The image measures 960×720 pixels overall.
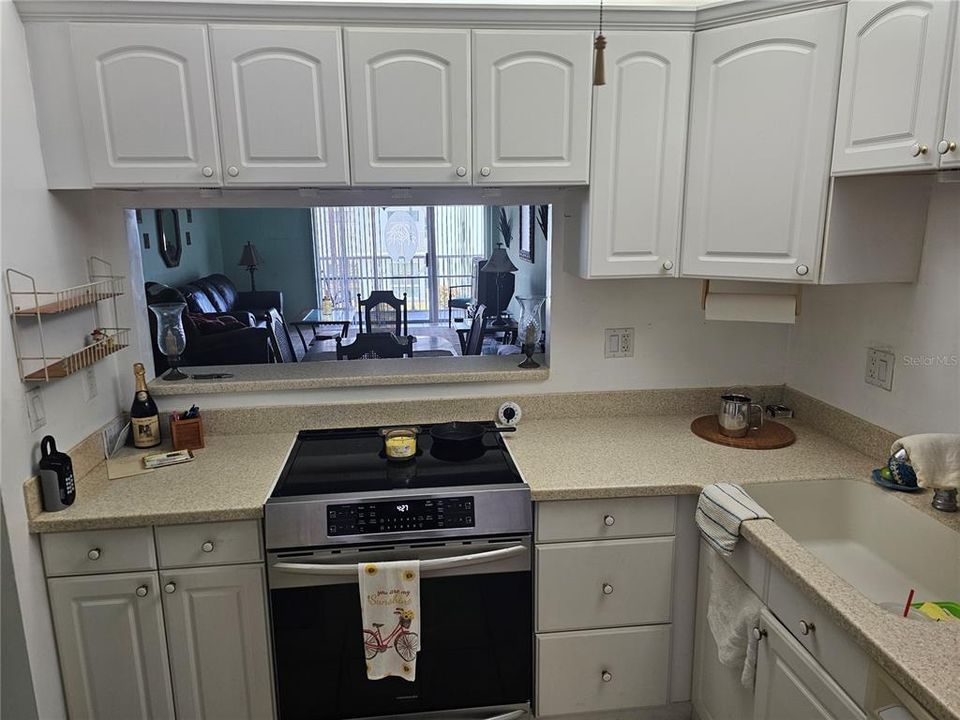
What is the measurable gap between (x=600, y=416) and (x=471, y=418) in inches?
19.2

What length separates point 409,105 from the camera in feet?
6.12

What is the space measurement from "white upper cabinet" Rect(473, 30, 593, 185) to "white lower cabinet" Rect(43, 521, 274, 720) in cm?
128

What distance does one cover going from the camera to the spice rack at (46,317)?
161 cm

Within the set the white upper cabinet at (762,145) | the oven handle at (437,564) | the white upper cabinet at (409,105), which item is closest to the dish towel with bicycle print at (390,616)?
the oven handle at (437,564)

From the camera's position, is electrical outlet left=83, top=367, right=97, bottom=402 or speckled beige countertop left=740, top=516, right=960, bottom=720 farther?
electrical outlet left=83, top=367, right=97, bottom=402

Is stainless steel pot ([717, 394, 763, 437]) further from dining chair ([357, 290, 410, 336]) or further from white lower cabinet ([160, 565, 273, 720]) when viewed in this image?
dining chair ([357, 290, 410, 336])

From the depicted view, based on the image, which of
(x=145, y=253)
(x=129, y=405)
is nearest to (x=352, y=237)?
(x=145, y=253)

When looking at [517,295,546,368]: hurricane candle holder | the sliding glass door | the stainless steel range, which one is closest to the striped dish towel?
the stainless steel range

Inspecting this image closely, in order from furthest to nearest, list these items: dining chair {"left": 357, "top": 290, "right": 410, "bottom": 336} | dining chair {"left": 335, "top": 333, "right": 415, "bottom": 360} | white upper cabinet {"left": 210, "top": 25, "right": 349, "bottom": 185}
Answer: dining chair {"left": 357, "top": 290, "right": 410, "bottom": 336}, dining chair {"left": 335, "top": 333, "right": 415, "bottom": 360}, white upper cabinet {"left": 210, "top": 25, "right": 349, "bottom": 185}

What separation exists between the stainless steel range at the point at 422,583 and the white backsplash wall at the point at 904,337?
114 centimetres

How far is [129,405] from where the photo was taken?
7.37ft

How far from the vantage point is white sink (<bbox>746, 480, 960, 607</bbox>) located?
62.4 inches

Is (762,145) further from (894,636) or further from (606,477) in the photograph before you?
(894,636)

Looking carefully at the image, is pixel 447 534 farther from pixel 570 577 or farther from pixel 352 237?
pixel 352 237
